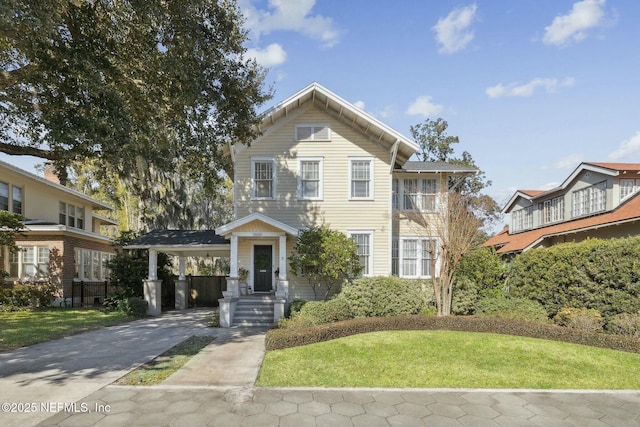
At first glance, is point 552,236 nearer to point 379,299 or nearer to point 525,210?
point 525,210

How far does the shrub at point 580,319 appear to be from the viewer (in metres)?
10.9

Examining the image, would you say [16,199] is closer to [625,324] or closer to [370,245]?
[370,245]

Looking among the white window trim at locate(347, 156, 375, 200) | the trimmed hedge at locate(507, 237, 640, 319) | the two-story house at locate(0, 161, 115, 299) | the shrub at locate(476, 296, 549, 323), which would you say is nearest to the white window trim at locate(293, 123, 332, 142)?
the white window trim at locate(347, 156, 375, 200)

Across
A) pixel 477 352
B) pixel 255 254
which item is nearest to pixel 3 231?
pixel 255 254

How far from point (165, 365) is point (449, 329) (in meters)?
8.23

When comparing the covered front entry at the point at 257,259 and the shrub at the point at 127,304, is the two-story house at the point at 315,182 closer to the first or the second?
the covered front entry at the point at 257,259

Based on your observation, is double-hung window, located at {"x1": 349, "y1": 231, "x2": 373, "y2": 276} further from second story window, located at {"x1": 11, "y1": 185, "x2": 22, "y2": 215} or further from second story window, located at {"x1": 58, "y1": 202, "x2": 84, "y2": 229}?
second story window, located at {"x1": 58, "y1": 202, "x2": 84, "y2": 229}

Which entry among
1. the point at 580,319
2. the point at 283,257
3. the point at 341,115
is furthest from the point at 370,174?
the point at 580,319

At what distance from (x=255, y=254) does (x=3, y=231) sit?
1060cm

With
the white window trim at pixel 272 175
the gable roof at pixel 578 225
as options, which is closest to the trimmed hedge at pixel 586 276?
the gable roof at pixel 578 225

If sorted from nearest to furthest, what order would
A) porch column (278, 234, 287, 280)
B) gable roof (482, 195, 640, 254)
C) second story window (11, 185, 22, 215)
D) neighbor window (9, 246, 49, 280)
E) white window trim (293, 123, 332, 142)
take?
1. gable roof (482, 195, 640, 254)
2. porch column (278, 234, 287, 280)
3. white window trim (293, 123, 332, 142)
4. neighbor window (9, 246, 49, 280)
5. second story window (11, 185, 22, 215)

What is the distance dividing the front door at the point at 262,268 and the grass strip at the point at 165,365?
535 centimetres

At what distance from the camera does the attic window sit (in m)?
16.5

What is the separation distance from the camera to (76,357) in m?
8.59
